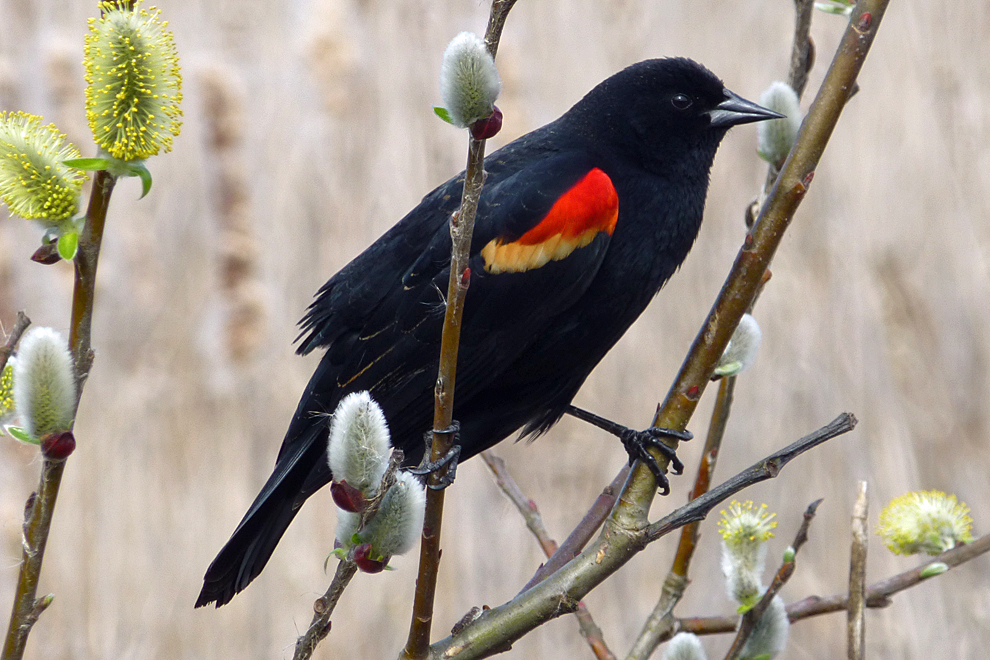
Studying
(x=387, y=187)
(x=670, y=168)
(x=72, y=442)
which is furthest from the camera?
(x=387, y=187)

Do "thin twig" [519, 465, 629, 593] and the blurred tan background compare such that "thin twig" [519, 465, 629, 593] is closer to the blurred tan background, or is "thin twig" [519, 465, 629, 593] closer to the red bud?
the red bud

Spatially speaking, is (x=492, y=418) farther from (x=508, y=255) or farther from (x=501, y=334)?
(x=508, y=255)

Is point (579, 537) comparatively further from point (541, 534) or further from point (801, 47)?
point (801, 47)

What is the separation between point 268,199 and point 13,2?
0.78 meters

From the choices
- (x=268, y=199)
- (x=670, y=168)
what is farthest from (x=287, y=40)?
(x=670, y=168)

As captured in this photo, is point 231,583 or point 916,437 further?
point 916,437

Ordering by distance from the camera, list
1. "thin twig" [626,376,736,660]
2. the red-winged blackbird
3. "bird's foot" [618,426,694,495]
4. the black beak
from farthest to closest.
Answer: the black beak → the red-winged blackbird → "thin twig" [626,376,736,660] → "bird's foot" [618,426,694,495]

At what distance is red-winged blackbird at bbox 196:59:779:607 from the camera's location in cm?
135

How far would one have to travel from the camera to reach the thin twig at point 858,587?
775mm

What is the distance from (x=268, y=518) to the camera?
129cm

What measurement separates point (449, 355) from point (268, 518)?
686mm

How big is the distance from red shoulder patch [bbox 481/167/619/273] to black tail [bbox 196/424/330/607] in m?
0.37

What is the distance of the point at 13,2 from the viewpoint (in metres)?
2.26

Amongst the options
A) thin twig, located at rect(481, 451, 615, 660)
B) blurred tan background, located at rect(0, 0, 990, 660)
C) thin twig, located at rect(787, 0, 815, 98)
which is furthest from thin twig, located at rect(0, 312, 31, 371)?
blurred tan background, located at rect(0, 0, 990, 660)
